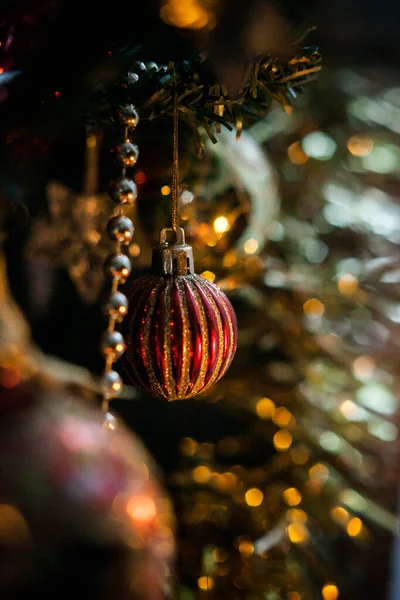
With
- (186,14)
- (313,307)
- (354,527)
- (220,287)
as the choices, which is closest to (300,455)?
(354,527)

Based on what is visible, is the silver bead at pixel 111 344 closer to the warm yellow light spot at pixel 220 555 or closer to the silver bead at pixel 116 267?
the silver bead at pixel 116 267

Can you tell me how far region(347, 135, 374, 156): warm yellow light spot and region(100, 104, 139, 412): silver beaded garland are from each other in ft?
1.88

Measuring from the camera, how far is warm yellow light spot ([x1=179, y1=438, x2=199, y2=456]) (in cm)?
88

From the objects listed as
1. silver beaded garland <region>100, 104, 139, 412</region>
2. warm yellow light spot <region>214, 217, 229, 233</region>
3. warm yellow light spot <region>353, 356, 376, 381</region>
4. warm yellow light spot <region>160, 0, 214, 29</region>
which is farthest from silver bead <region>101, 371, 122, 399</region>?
warm yellow light spot <region>353, 356, 376, 381</region>

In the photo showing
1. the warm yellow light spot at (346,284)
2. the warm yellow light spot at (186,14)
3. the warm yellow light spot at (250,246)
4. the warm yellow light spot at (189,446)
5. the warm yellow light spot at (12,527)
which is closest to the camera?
the warm yellow light spot at (186,14)

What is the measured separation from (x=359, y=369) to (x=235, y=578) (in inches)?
14.9

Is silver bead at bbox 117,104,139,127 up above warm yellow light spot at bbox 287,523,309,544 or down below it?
above

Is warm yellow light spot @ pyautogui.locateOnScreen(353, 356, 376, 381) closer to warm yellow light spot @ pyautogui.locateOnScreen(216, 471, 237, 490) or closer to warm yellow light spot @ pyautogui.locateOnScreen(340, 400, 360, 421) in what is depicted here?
warm yellow light spot @ pyautogui.locateOnScreen(340, 400, 360, 421)

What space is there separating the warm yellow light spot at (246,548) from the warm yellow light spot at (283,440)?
0.15m

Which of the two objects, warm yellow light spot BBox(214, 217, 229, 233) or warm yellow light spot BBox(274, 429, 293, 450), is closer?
warm yellow light spot BBox(214, 217, 229, 233)

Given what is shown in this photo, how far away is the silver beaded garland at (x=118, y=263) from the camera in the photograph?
0.31 meters

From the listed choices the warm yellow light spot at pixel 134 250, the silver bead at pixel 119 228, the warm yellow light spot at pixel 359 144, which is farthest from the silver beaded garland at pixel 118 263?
the warm yellow light spot at pixel 359 144

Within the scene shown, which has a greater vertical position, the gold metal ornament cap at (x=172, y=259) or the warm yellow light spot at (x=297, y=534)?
the gold metal ornament cap at (x=172, y=259)

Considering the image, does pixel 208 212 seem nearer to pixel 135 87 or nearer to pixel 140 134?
pixel 140 134
